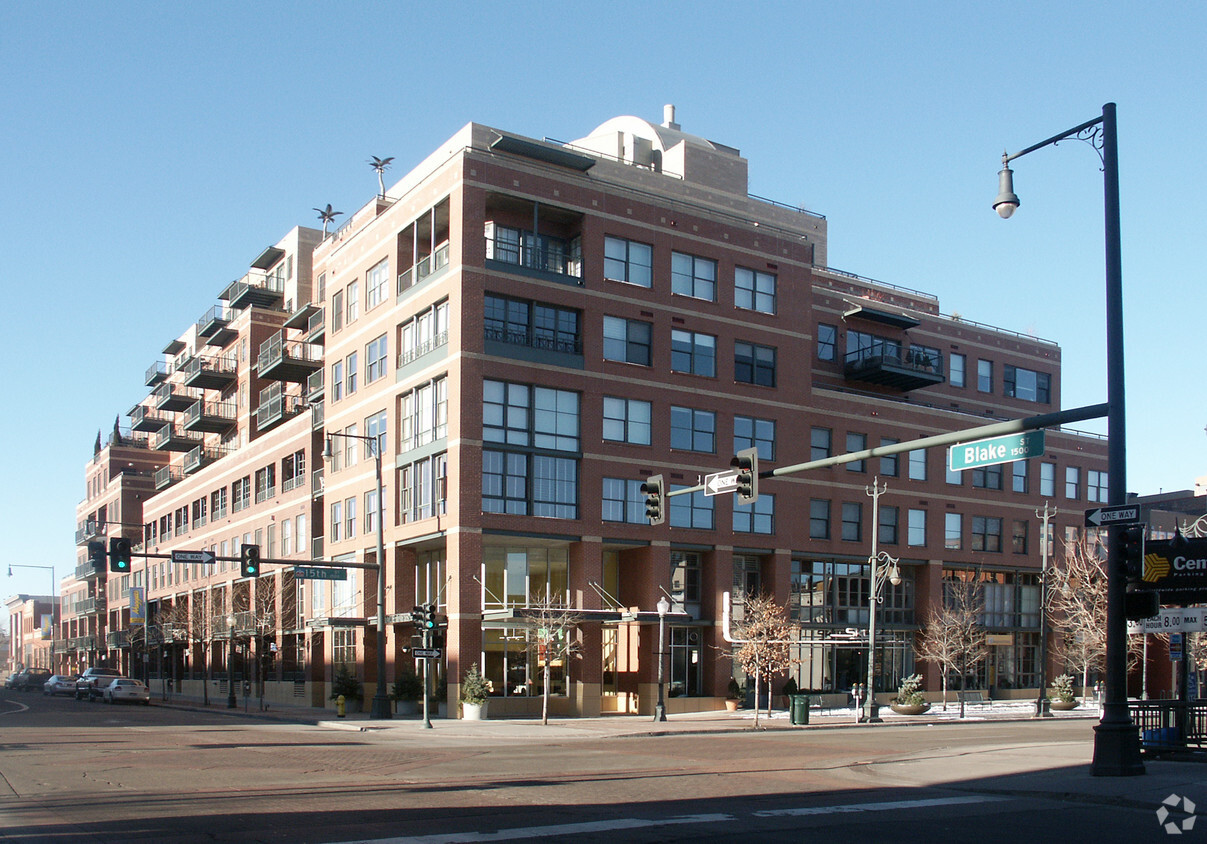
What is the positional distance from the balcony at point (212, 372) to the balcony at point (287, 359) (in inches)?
317

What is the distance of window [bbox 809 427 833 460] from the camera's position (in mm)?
54469

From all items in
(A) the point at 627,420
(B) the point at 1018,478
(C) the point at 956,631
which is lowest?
(C) the point at 956,631

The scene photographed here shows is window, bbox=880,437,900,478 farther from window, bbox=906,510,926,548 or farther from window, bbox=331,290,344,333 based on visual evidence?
window, bbox=331,290,344,333

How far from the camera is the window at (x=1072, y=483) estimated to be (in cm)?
6606

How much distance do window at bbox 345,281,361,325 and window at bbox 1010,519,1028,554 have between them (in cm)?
3686

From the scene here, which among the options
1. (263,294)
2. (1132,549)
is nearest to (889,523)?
(1132,549)

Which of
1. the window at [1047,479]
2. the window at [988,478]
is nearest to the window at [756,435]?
the window at [988,478]

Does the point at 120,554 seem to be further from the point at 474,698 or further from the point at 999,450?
the point at 999,450

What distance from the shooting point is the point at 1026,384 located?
70188mm

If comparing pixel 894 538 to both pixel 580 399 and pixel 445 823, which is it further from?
pixel 445 823

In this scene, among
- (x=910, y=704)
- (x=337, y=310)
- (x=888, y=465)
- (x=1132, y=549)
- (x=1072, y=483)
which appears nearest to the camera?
(x=1132, y=549)

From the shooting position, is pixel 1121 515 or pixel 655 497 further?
pixel 655 497

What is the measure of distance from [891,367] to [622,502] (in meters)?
21.0

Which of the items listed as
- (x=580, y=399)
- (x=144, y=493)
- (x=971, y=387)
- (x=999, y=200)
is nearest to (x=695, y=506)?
(x=580, y=399)
